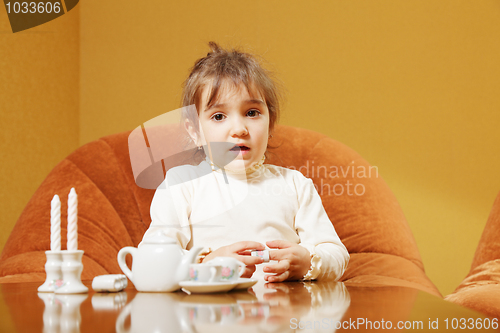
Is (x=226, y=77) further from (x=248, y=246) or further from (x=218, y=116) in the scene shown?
(x=248, y=246)

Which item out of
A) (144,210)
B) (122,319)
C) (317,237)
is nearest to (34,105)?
(144,210)

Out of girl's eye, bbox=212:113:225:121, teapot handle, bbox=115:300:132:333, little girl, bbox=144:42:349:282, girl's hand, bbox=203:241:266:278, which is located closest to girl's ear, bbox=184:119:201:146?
little girl, bbox=144:42:349:282

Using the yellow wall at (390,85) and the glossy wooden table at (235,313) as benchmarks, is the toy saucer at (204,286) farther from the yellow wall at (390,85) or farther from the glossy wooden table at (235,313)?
the yellow wall at (390,85)

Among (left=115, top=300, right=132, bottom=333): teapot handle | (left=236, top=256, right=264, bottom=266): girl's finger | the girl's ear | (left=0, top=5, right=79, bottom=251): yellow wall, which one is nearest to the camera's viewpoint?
(left=115, top=300, right=132, bottom=333): teapot handle

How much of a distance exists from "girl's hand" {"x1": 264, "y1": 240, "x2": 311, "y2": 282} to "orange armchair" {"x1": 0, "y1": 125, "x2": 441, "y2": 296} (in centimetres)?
32

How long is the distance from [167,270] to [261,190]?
0.58m

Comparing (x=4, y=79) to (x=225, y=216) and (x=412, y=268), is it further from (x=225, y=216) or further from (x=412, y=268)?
(x=412, y=268)

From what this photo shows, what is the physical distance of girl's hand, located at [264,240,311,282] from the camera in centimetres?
90

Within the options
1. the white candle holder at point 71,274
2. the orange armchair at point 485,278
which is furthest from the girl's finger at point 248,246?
the orange armchair at point 485,278

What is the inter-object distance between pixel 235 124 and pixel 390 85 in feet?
4.82

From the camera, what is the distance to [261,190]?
1200mm

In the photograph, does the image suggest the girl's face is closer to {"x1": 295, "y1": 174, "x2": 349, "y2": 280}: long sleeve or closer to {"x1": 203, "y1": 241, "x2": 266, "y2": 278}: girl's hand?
{"x1": 295, "y1": 174, "x2": 349, "y2": 280}: long sleeve

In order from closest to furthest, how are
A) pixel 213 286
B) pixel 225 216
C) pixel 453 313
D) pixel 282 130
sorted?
1. pixel 453 313
2. pixel 213 286
3. pixel 225 216
4. pixel 282 130

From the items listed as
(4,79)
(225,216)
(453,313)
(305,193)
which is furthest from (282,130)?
(4,79)
